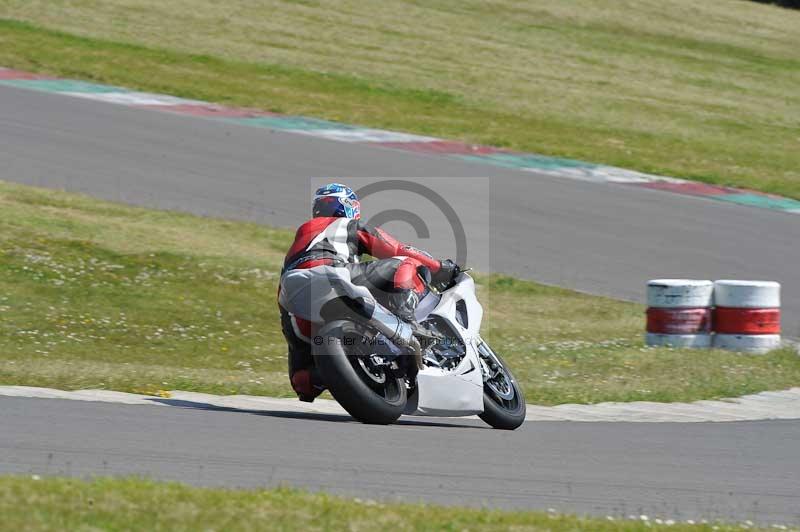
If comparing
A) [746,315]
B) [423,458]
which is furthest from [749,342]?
[423,458]

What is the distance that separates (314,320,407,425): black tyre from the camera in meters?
8.27

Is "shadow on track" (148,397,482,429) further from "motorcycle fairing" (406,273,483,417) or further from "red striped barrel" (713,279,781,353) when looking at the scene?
"red striped barrel" (713,279,781,353)

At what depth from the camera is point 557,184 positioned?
875 inches

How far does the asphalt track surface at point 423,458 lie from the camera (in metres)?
6.50

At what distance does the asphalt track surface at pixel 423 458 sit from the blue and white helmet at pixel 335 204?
1.41 m

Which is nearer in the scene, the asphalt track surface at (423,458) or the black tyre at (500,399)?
the asphalt track surface at (423,458)

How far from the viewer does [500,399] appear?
9.23 meters

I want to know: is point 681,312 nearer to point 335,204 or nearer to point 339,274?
point 335,204

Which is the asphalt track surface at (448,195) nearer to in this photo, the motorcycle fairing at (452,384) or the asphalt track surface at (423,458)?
the motorcycle fairing at (452,384)

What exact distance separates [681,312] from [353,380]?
20.9 feet

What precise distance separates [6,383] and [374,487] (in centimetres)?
462

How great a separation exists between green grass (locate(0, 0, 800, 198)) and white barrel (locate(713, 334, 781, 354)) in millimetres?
9969

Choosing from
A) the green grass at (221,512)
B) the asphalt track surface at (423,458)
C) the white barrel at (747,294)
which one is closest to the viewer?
the green grass at (221,512)

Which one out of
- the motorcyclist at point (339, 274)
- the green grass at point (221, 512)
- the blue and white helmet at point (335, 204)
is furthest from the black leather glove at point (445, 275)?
the green grass at point (221, 512)
